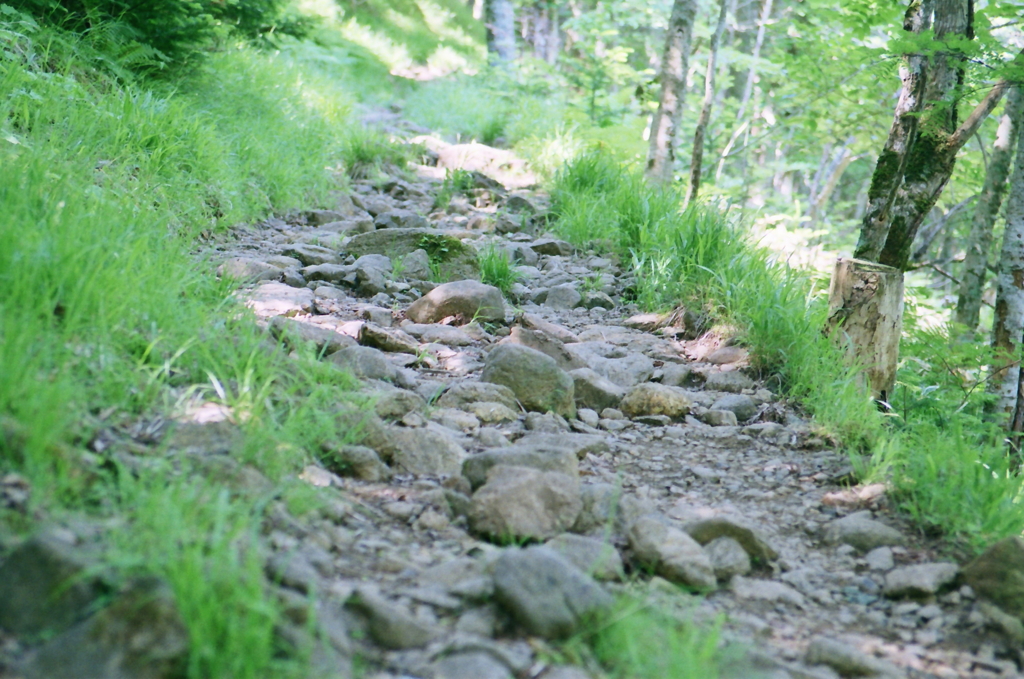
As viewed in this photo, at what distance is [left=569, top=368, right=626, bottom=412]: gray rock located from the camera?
356cm

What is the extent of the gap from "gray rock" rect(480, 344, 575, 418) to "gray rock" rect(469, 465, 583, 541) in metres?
0.97

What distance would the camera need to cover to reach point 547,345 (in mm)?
3760

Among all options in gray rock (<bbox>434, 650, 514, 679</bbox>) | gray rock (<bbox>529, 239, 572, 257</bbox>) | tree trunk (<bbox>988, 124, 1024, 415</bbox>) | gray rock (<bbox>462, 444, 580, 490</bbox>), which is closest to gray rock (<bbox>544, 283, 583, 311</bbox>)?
gray rock (<bbox>529, 239, 572, 257</bbox>)

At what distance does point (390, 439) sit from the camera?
2664 mm

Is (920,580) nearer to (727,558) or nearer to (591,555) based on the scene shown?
(727,558)

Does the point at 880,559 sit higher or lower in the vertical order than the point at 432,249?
lower

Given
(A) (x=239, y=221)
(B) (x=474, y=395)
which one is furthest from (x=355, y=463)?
(A) (x=239, y=221)

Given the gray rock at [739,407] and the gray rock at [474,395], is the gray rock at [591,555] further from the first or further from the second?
the gray rock at [739,407]

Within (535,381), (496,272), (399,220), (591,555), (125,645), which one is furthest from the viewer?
(399,220)

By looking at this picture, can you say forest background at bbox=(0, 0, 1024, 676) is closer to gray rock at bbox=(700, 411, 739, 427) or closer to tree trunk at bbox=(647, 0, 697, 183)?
tree trunk at bbox=(647, 0, 697, 183)

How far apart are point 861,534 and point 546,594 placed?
138 cm

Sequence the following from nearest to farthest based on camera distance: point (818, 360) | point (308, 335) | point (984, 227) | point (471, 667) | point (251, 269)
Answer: point (471, 667)
point (308, 335)
point (818, 360)
point (251, 269)
point (984, 227)

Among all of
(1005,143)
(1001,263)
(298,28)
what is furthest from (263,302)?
(1005,143)

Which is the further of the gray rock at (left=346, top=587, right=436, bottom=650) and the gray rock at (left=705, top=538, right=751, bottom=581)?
the gray rock at (left=705, top=538, right=751, bottom=581)
